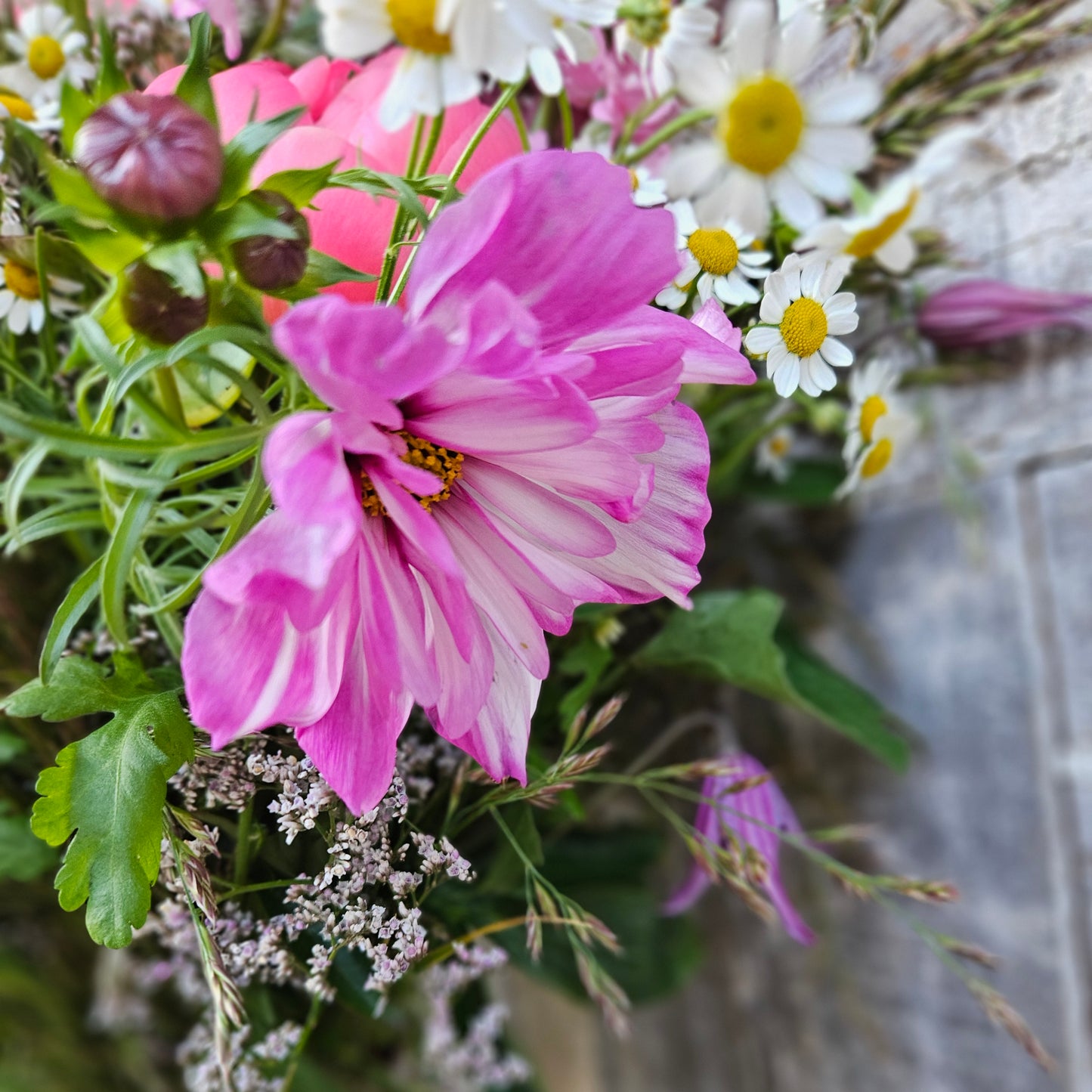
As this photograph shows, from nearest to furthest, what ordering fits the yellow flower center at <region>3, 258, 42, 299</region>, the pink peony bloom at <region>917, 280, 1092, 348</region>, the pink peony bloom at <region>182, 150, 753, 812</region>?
1. the pink peony bloom at <region>182, 150, 753, 812</region>
2. the yellow flower center at <region>3, 258, 42, 299</region>
3. the pink peony bloom at <region>917, 280, 1092, 348</region>

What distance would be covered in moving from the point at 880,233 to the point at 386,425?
0.77ft

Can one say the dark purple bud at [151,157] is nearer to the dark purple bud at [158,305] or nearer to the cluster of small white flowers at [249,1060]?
the dark purple bud at [158,305]

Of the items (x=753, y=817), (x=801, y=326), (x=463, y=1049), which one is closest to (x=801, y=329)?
(x=801, y=326)

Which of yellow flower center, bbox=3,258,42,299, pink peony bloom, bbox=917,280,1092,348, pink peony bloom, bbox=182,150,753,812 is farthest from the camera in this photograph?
pink peony bloom, bbox=917,280,1092,348

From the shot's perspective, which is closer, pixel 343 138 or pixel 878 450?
pixel 343 138

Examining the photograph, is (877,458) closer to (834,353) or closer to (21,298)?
(834,353)

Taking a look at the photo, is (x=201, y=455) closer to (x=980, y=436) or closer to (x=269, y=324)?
(x=269, y=324)

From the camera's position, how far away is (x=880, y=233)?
35 centimetres

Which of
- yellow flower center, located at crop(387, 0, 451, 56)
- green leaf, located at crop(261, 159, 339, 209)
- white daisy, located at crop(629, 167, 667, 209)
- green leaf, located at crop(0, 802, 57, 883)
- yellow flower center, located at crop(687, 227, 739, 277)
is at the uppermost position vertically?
white daisy, located at crop(629, 167, 667, 209)

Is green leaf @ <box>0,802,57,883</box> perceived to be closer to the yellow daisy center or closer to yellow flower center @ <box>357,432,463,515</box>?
yellow flower center @ <box>357,432,463,515</box>

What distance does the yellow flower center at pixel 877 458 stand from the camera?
0.36m

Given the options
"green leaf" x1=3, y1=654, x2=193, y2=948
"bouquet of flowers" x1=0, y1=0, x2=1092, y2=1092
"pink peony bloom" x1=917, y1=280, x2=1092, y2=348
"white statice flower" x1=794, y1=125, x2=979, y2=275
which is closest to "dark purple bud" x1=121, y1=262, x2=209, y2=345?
"bouquet of flowers" x1=0, y1=0, x2=1092, y2=1092

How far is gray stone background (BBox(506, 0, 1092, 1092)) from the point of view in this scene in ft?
1.44

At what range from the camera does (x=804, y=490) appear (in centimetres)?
49
